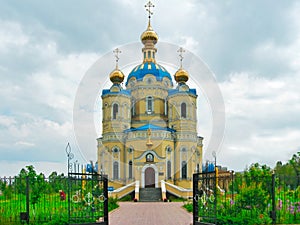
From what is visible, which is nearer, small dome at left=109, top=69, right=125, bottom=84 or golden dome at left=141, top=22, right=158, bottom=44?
small dome at left=109, top=69, right=125, bottom=84

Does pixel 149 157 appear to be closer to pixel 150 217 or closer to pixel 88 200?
pixel 150 217

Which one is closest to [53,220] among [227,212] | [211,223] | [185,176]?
[211,223]

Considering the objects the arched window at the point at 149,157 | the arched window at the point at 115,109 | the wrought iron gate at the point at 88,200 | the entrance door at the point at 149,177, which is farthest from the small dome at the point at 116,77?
the wrought iron gate at the point at 88,200

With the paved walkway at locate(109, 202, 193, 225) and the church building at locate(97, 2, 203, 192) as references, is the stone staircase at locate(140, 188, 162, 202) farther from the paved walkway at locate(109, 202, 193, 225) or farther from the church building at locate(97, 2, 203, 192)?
the paved walkway at locate(109, 202, 193, 225)

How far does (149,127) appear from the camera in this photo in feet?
118

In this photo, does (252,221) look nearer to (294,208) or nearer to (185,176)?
(294,208)

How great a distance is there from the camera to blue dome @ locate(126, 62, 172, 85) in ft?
136

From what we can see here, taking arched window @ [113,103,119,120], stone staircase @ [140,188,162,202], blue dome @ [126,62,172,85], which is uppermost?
blue dome @ [126,62,172,85]

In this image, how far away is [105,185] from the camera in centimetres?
1127

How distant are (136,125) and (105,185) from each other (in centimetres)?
2912

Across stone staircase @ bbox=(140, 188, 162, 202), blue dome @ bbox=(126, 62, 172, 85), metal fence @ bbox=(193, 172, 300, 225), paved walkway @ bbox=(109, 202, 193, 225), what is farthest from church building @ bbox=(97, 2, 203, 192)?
metal fence @ bbox=(193, 172, 300, 225)

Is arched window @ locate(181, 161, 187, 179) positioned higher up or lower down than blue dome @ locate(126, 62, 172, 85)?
lower down

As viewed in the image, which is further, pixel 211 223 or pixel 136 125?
pixel 136 125

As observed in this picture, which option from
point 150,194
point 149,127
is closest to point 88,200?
point 150,194
